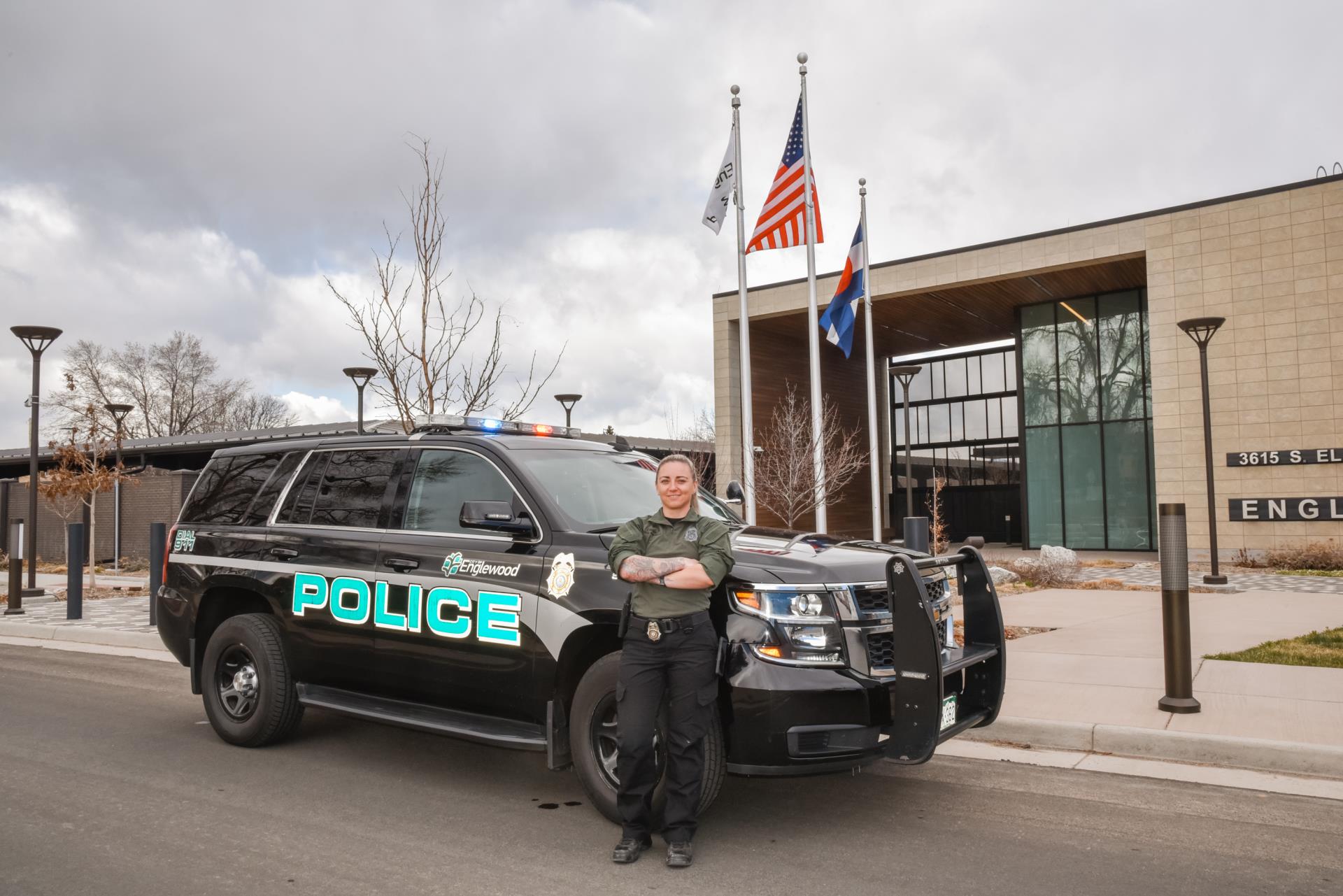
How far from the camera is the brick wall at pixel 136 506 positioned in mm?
25984

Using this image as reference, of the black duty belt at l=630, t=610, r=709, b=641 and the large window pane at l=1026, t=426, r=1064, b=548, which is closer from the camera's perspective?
the black duty belt at l=630, t=610, r=709, b=641

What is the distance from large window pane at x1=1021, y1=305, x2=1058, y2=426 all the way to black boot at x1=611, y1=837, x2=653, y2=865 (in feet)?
97.3

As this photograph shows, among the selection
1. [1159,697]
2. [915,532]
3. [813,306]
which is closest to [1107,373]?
[813,306]

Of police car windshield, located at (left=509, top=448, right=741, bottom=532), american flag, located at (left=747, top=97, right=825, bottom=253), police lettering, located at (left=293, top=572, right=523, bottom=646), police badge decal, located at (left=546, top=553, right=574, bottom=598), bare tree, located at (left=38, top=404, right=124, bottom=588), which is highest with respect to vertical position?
american flag, located at (left=747, top=97, right=825, bottom=253)

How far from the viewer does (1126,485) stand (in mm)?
29766

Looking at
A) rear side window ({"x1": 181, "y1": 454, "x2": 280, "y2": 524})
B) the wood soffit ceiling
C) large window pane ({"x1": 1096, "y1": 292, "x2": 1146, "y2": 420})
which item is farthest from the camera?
large window pane ({"x1": 1096, "y1": 292, "x2": 1146, "y2": 420})

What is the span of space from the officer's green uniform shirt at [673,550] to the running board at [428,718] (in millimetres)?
1120

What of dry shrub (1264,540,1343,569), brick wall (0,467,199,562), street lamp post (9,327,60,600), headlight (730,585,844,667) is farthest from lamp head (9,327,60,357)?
dry shrub (1264,540,1343,569)

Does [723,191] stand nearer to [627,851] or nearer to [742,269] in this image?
[742,269]

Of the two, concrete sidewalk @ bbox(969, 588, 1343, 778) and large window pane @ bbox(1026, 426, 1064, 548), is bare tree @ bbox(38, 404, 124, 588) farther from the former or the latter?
large window pane @ bbox(1026, 426, 1064, 548)

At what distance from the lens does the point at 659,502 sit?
5.76 metres

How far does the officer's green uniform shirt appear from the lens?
13.9ft

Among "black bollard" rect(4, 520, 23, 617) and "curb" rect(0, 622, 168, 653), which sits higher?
"black bollard" rect(4, 520, 23, 617)

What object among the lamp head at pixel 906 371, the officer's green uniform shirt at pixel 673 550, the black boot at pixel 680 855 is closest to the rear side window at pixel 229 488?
the officer's green uniform shirt at pixel 673 550
